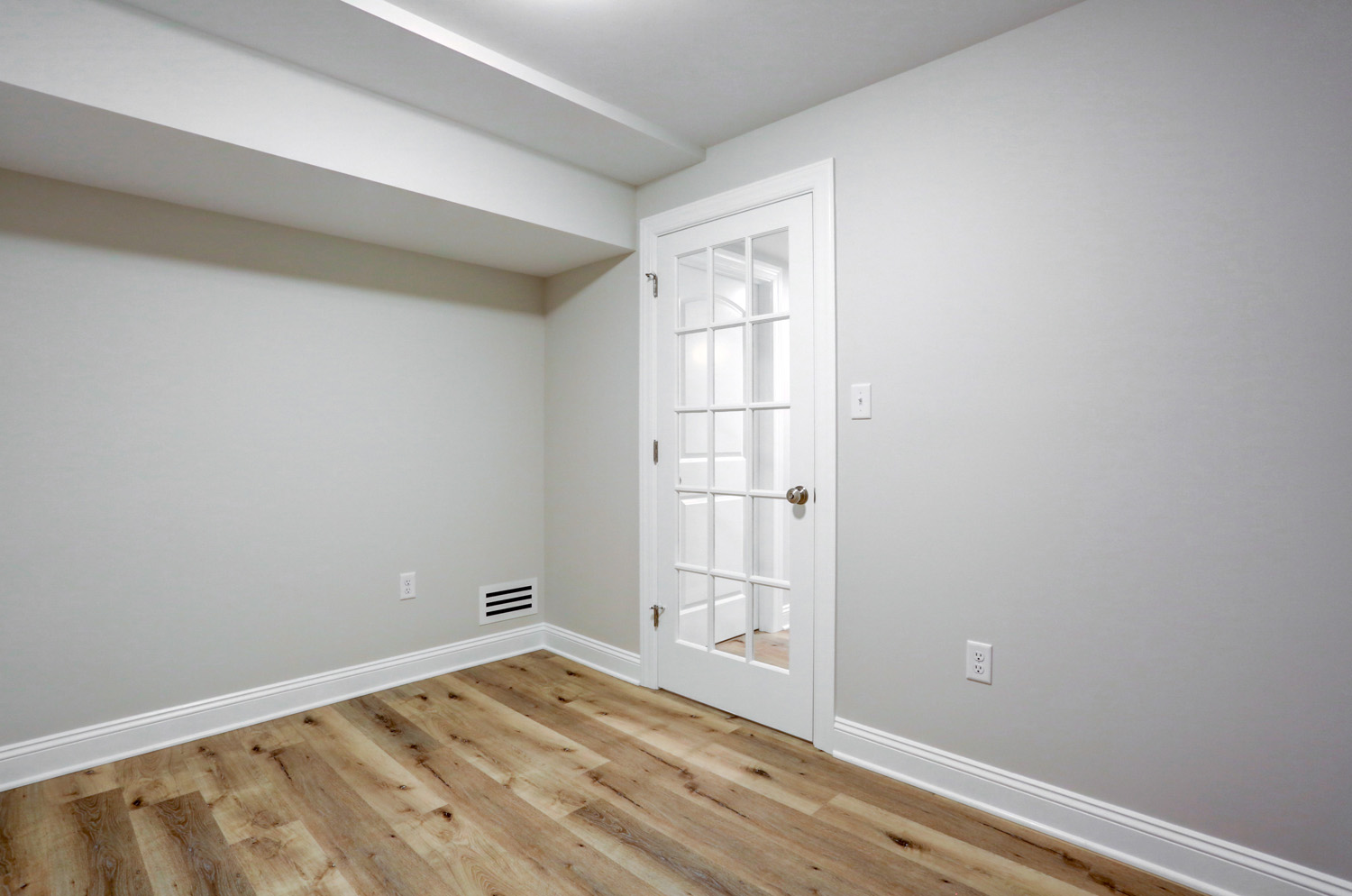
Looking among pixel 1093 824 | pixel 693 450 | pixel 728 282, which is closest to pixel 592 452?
pixel 693 450

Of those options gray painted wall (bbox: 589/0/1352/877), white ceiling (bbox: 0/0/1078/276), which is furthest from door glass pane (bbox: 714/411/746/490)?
white ceiling (bbox: 0/0/1078/276)

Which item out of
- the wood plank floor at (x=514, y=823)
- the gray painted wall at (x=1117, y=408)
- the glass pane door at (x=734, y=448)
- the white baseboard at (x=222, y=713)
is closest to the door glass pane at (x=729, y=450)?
the glass pane door at (x=734, y=448)

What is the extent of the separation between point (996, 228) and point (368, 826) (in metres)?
2.53

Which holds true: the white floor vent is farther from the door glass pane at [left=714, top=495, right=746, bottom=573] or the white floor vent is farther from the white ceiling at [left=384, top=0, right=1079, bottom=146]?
the white ceiling at [left=384, top=0, right=1079, bottom=146]

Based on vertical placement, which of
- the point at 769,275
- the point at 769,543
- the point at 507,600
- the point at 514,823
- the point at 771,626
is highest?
the point at 769,275

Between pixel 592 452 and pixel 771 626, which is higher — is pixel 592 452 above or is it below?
above

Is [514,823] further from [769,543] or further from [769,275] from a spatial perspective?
[769,275]

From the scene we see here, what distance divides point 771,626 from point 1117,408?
1398mm

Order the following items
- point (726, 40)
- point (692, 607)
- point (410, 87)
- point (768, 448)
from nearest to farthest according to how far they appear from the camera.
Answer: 1. point (726, 40)
2. point (410, 87)
3. point (768, 448)
4. point (692, 607)

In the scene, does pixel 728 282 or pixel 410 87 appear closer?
pixel 410 87

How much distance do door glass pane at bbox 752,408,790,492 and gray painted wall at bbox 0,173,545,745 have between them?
145 cm

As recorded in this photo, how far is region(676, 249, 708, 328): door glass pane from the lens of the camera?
280cm

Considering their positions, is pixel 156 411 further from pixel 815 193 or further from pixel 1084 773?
pixel 1084 773

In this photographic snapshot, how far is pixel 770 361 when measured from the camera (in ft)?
8.43
